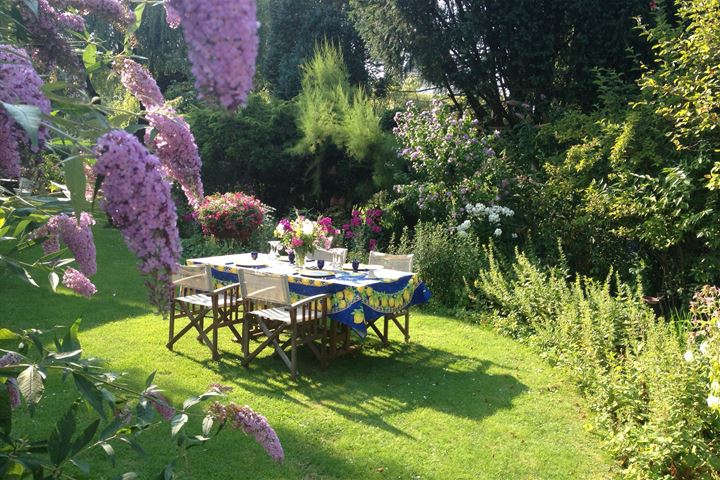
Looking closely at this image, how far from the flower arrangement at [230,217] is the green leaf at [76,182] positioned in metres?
9.30

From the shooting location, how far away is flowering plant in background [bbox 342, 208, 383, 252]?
31.0 ft

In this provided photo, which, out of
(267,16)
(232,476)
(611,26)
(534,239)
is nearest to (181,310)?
(232,476)

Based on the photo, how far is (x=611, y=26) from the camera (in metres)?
9.09

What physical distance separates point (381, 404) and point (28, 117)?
4.12 meters

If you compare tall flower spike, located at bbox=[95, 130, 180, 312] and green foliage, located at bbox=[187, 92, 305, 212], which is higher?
green foliage, located at bbox=[187, 92, 305, 212]

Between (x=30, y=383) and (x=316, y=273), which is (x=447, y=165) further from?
(x=30, y=383)

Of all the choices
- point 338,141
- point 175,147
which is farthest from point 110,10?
point 338,141

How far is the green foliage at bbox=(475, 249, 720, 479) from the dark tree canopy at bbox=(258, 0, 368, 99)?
39.3 ft

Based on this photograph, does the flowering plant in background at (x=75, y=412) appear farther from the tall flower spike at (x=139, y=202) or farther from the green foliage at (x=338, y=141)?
the green foliage at (x=338, y=141)

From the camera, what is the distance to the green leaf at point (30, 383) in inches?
51.8

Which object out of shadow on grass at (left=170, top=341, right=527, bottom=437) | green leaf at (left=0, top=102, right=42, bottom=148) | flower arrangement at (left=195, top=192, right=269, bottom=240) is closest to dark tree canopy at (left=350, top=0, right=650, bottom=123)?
flower arrangement at (left=195, top=192, right=269, bottom=240)

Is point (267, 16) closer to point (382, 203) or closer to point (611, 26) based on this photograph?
point (382, 203)

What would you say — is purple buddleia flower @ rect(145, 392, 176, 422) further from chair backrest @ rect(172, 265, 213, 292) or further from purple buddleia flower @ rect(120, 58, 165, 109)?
chair backrest @ rect(172, 265, 213, 292)

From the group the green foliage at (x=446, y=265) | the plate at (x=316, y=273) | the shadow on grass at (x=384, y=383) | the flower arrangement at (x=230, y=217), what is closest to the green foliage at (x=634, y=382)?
the shadow on grass at (x=384, y=383)
